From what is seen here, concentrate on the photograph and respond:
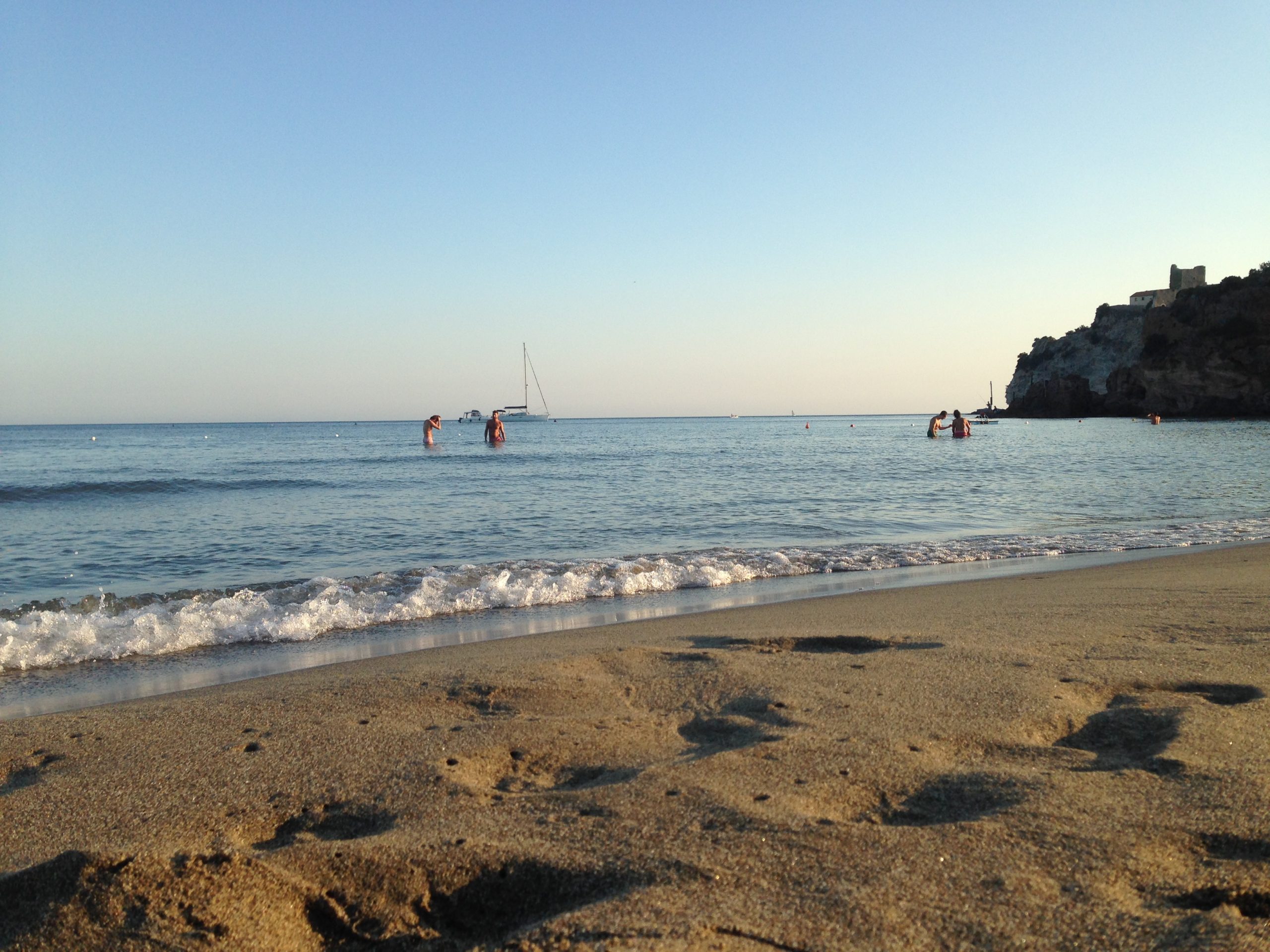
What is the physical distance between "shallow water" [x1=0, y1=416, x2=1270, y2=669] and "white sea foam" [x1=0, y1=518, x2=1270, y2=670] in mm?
27

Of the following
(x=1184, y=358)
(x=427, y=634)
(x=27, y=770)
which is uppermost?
(x=1184, y=358)

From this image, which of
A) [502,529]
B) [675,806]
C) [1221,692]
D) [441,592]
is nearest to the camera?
[675,806]

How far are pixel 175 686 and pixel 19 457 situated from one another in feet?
148

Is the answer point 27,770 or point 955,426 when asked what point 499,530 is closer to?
point 27,770

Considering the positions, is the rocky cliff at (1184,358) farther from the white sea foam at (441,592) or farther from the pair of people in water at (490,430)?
the white sea foam at (441,592)

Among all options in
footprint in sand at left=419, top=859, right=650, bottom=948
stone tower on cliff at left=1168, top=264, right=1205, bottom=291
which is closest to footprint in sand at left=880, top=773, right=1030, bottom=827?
footprint in sand at left=419, top=859, right=650, bottom=948

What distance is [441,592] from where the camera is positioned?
758 cm

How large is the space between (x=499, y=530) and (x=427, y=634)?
19.9 ft

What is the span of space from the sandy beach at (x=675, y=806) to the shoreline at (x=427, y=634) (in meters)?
0.90

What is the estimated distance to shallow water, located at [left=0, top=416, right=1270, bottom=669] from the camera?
7.09 metres

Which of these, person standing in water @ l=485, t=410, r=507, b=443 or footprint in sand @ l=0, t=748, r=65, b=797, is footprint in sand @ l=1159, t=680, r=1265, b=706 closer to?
footprint in sand @ l=0, t=748, r=65, b=797

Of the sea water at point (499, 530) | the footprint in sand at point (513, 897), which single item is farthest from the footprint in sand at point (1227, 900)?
the sea water at point (499, 530)

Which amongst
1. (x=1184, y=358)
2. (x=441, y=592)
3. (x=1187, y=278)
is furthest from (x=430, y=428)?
(x=1187, y=278)

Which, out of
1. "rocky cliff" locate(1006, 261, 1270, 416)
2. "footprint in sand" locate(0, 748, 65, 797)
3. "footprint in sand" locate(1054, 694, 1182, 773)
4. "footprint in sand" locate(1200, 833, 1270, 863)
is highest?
"rocky cliff" locate(1006, 261, 1270, 416)
